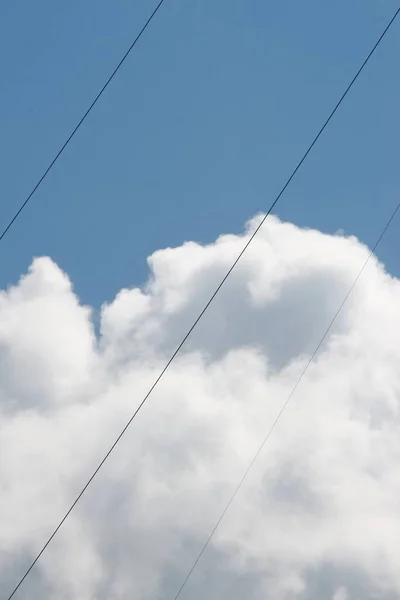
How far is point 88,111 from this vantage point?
27391 mm

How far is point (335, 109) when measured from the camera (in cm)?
3042

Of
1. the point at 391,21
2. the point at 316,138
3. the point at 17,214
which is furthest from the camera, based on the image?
the point at 391,21

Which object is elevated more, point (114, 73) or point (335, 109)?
point (335, 109)

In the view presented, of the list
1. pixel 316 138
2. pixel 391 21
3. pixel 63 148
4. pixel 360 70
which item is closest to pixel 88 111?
pixel 63 148

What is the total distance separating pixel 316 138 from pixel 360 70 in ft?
10.9

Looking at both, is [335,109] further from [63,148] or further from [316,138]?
[63,148]

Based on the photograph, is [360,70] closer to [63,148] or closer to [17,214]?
[63,148]

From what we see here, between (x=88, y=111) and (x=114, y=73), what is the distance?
1.60m

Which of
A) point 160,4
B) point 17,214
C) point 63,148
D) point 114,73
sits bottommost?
point 17,214

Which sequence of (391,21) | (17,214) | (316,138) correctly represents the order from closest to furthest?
1. (17,214)
2. (316,138)
3. (391,21)

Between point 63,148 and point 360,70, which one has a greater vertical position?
point 360,70

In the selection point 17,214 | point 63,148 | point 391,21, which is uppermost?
point 391,21

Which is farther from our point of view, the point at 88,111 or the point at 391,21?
the point at 391,21

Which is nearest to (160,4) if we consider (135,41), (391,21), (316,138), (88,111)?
(135,41)
